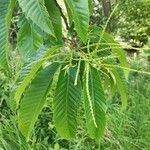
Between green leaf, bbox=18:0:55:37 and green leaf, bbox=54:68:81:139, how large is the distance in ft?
0.62

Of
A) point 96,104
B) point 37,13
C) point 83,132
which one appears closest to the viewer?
point 37,13

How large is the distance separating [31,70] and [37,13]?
0.49 feet

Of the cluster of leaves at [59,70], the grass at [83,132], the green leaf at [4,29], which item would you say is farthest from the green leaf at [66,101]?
the grass at [83,132]

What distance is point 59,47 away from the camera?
0.89 m

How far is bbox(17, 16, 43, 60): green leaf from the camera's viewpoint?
0.92m

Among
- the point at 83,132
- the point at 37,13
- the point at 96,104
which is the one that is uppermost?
the point at 37,13

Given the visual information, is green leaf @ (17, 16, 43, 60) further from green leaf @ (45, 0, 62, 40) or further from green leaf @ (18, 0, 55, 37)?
green leaf @ (18, 0, 55, 37)

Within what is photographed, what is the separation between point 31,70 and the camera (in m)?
0.86

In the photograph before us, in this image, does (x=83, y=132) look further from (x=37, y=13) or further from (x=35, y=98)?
(x=37, y=13)

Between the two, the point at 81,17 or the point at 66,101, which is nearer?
the point at 81,17

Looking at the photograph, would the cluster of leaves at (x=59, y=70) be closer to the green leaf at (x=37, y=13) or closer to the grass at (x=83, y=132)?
the green leaf at (x=37, y=13)

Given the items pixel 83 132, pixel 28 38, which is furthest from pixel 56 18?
pixel 83 132

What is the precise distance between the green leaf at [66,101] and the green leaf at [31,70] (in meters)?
0.06

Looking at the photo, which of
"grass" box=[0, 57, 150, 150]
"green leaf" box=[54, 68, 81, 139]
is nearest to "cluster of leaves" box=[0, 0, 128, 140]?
"green leaf" box=[54, 68, 81, 139]
